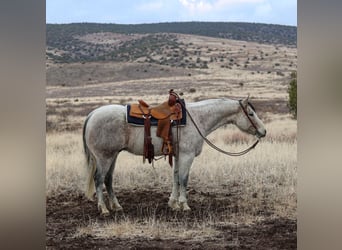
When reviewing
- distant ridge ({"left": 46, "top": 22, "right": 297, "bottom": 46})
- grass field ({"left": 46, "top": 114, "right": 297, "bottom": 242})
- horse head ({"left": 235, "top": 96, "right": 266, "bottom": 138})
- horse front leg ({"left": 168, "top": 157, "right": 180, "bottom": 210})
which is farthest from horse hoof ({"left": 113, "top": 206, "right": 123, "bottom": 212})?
distant ridge ({"left": 46, "top": 22, "right": 297, "bottom": 46})

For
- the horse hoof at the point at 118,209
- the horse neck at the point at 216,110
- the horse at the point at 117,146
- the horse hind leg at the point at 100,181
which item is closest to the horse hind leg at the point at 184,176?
the horse at the point at 117,146

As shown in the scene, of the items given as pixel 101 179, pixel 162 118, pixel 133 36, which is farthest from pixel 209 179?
pixel 133 36

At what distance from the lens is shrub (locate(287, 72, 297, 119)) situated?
6.65 meters

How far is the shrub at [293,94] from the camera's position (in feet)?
21.8

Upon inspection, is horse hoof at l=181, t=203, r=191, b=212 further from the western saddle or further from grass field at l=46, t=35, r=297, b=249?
the western saddle

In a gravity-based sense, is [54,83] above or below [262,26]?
below

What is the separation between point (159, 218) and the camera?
6668mm

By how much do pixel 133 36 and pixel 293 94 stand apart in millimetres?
1402
